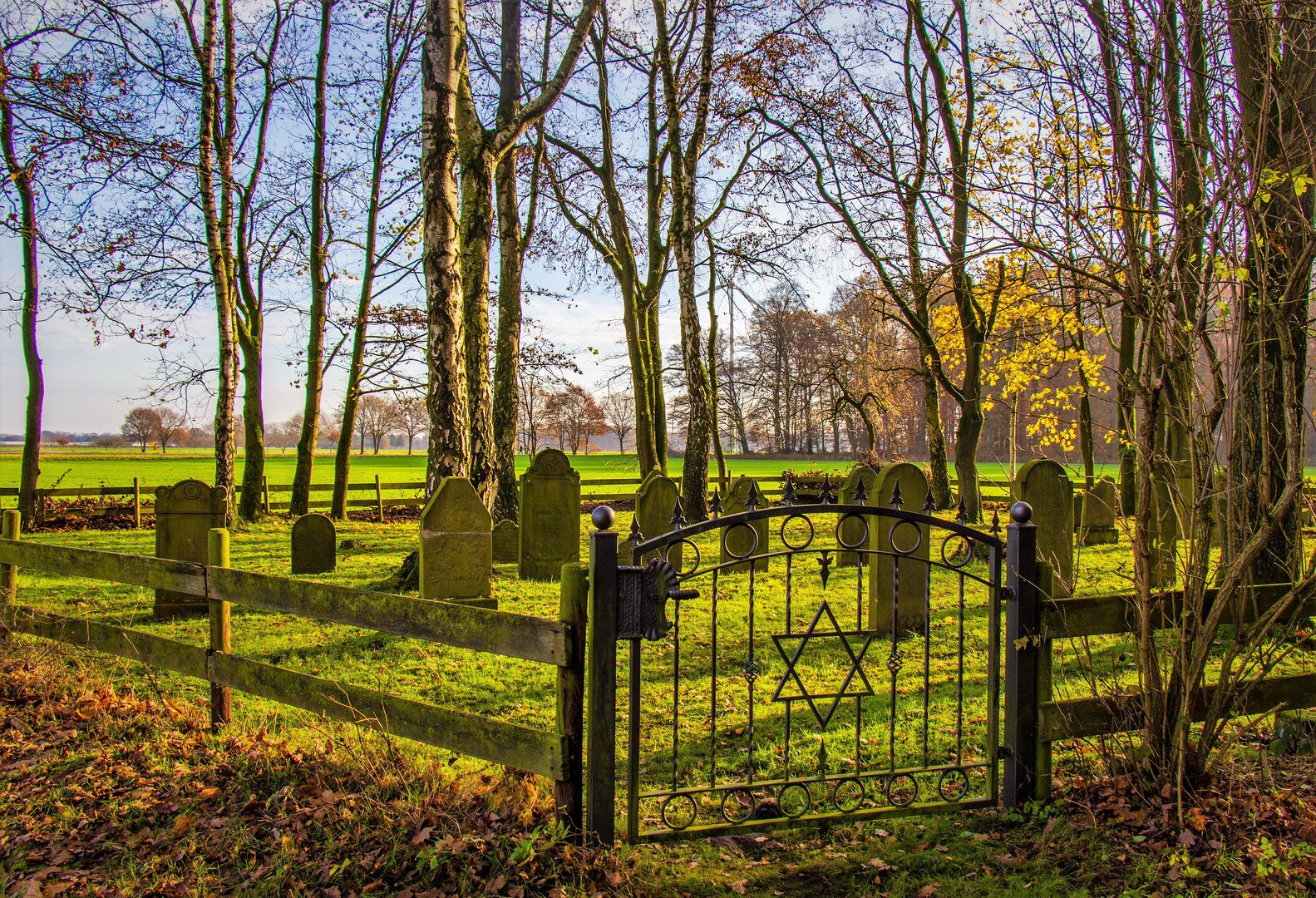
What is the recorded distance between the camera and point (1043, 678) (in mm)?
3674

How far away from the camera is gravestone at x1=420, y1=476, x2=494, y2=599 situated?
7.14m

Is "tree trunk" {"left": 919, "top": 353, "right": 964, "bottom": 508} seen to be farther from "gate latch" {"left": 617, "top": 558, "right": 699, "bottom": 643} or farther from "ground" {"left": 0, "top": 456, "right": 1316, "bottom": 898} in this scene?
"gate latch" {"left": 617, "top": 558, "right": 699, "bottom": 643}

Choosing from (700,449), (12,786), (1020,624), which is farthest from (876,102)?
(12,786)

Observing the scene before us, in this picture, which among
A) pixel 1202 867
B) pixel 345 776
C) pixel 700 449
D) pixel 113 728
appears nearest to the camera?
pixel 1202 867

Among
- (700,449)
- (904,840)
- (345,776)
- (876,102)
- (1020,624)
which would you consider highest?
(876,102)

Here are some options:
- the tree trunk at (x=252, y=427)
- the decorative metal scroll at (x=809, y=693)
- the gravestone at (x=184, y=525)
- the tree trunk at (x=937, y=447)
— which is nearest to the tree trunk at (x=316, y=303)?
the tree trunk at (x=252, y=427)

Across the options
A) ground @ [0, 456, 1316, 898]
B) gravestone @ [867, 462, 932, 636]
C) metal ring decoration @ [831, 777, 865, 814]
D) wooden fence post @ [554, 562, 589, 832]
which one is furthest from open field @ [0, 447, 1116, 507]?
wooden fence post @ [554, 562, 589, 832]

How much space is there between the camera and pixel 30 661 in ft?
17.0

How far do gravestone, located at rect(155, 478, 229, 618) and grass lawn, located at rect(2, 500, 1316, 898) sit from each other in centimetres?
31

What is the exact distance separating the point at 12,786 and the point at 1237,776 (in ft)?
20.2

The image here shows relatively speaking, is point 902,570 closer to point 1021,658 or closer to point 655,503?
point 655,503

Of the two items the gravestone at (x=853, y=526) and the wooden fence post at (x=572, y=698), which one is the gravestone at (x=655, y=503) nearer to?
the gravestone at (x=853, y=526)

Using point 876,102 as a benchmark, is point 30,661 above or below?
below

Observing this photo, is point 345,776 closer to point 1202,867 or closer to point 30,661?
point 30,661
